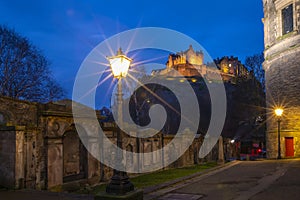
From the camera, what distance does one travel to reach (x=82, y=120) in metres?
13.2

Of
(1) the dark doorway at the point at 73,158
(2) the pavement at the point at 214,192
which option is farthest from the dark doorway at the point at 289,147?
(1) the dark doorway at the point at 73,158

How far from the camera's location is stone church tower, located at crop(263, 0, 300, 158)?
28.3 m

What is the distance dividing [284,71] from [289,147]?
307 inches

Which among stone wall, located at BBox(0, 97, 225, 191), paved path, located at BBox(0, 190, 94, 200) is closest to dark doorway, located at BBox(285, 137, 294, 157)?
stone wall, located at BBox(0, 97, 225, 191)

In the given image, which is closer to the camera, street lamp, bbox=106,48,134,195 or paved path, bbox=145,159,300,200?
street lamp, bbox=106,48,134,195

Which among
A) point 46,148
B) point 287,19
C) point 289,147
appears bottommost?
point 289,147

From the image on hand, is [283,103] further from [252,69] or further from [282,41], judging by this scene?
[252,69]

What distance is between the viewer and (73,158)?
13398 millimetres

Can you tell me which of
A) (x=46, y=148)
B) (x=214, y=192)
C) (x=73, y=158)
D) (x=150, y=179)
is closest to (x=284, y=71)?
(x=150, y=179)

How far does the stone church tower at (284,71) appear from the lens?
28.3 metres

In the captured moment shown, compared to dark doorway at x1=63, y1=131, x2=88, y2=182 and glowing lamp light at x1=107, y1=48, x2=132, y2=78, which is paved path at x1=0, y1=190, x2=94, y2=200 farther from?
dark doorway at x1=63, y1=131, x2=88, y2=182

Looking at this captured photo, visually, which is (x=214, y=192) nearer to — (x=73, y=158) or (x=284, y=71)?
(x=73, y=158)

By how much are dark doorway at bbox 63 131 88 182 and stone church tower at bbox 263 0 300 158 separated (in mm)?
22578

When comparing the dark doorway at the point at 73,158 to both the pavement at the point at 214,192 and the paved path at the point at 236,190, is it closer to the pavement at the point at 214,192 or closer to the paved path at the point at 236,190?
the pavement at the point at 214,192
